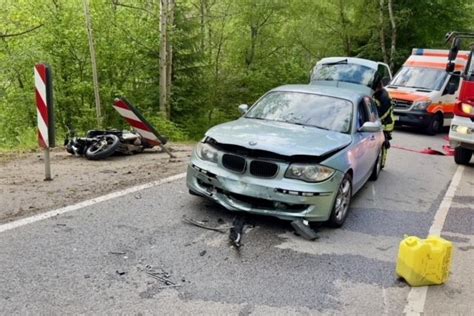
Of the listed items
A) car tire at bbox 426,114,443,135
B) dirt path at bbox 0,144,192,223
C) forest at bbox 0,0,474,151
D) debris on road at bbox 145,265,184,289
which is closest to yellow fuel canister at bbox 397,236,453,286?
debris on road at bbox 145,265,184,289

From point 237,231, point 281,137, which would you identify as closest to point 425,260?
point 237,231

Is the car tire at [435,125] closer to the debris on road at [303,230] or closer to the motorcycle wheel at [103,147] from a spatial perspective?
the motorcycle wheel at [103,147]

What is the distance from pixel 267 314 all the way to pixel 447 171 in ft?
25.5

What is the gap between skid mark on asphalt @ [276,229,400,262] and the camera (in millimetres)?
4943

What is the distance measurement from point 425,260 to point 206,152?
2.67m

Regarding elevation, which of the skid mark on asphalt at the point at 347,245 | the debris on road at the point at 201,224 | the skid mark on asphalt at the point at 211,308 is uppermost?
the skid mark on asphalt at the point at 211,308

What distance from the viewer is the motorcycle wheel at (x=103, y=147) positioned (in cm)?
817

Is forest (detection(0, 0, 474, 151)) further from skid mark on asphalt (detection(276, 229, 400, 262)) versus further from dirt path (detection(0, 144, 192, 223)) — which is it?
skid mark on asphalt (detection(276, 229, 400, 262))

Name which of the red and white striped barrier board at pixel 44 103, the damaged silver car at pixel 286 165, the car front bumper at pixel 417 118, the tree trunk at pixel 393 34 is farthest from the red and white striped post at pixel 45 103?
the tree trunk at pixel 393 34

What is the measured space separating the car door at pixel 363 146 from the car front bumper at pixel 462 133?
10.0ft

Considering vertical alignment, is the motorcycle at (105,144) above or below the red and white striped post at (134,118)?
below

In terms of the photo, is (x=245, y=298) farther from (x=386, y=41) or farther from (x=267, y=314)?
(x=386, y=41)

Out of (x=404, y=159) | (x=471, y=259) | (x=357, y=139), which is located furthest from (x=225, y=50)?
(x=471, y=259)

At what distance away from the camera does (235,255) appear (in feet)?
15.2
